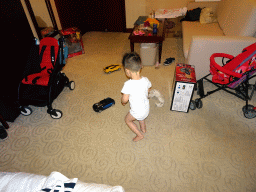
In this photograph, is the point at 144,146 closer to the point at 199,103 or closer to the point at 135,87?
the point at 135,87

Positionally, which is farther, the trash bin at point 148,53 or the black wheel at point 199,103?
the trash bin at point 148,53

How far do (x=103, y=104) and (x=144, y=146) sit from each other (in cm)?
93

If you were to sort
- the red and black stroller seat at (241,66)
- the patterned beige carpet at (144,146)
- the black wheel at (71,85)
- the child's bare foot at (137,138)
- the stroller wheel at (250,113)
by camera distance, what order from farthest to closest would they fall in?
the black wheel at (71,85) → the stroller wheel at (250,113) → the child's bare foot at (137,138) → the red and black stroller seat at (241,66) → the patterned beige carpet at (144,146)

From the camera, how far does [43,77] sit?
97.8 inches

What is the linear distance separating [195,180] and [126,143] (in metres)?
0.87

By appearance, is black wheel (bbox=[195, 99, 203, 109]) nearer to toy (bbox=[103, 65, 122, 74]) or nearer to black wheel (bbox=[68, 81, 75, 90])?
toy (bbox=[103, 65, 122, 74])

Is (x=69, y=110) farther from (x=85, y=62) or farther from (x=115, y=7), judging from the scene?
(x=115, y=7)

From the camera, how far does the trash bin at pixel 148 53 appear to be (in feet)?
10.5

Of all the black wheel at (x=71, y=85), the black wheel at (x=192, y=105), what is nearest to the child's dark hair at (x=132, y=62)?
the black wheel at (x=192, y=105)

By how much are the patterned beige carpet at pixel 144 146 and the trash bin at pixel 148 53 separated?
2.75ft

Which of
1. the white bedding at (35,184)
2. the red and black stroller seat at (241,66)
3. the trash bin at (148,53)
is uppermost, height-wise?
the red and black stroller seat at (241,66)

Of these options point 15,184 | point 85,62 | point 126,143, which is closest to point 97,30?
point 85,62

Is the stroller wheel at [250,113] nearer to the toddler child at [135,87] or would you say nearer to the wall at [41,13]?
the toddler child at [135,87]

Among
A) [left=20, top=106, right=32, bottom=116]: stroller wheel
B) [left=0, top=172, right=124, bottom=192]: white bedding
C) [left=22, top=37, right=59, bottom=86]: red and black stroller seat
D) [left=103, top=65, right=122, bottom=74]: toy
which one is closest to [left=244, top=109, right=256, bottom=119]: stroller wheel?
[left=0, top=172, right=124, bottom=192]: white bedding
